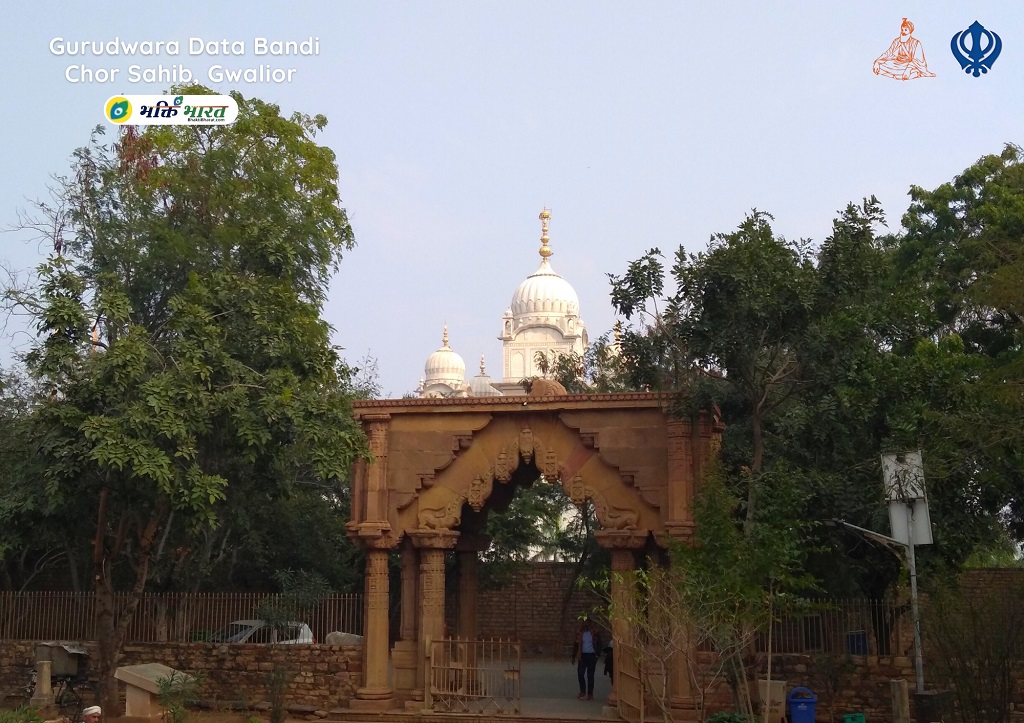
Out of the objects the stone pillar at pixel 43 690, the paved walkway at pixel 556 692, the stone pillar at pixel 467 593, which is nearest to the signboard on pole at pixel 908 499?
the paved walkway at pixel 556 692

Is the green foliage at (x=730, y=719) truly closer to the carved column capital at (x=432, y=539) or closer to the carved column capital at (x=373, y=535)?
the carved column capital at (x=432, y=539)

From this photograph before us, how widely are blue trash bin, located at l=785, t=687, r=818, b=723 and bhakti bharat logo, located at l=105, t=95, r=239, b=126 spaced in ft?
51.1

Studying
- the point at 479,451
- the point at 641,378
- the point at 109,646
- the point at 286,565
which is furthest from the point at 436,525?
the point at 286,565

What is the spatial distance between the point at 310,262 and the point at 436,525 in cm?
779

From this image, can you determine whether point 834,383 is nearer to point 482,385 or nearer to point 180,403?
point 180,403

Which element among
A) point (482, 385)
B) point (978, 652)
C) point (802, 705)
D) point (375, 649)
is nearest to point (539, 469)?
point (375, 649)

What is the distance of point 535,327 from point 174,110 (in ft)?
157

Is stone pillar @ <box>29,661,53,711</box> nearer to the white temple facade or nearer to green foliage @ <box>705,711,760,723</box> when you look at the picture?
green foliage @ <box>705,711,760,723</box>

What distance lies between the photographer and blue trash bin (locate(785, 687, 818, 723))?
16.5 m

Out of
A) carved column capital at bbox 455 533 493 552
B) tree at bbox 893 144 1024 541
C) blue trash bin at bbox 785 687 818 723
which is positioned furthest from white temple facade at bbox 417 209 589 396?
blue trash bin at bbox 785 687 818 723

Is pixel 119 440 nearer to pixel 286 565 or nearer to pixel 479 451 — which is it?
pixel 479 451

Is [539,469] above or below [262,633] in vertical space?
above

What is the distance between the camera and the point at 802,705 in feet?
54.2

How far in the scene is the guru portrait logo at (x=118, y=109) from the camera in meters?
23.6
